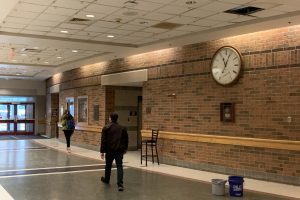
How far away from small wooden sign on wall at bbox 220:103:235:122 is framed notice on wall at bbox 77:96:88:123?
7497 mm

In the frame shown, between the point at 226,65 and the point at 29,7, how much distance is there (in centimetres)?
450

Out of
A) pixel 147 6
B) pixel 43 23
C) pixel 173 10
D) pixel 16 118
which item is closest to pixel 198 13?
pixel 173 10

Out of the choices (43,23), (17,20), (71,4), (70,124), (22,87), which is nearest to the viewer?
(71,4)

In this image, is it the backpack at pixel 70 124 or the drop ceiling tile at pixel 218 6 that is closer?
the drop ceiling tile at pixel 218 6

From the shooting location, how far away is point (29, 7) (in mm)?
6930

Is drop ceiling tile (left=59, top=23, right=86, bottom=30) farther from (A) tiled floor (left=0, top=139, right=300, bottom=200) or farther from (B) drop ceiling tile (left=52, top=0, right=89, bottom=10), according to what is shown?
(A) tiled floor (left=0, top=139, right=300, bottom=200)

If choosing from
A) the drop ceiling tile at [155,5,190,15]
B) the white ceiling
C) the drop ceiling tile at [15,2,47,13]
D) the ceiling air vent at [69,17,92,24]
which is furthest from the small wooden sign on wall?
the drop ceiling tile at [15,2,47,13]

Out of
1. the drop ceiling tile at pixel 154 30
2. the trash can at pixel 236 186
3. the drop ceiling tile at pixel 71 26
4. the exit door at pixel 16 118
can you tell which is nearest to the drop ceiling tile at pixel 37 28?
the drop ceiling tile at pixel 71 26

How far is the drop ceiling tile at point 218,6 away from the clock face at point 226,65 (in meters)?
1.94

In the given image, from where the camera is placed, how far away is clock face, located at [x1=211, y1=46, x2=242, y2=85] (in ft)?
28.1

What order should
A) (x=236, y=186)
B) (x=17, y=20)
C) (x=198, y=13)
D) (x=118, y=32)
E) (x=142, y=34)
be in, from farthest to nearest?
(x=142, y=34) → (x=118, y=32) → (x=17, y=20) → (x=198, y=13) → (x=236, y=186)

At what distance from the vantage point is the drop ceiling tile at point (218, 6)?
654 centimetres

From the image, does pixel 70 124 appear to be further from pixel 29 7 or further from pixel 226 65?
pixel 29 7

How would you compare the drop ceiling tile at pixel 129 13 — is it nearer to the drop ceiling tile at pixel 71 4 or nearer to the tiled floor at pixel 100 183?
the drop ceiling tile at pixel 71 4
